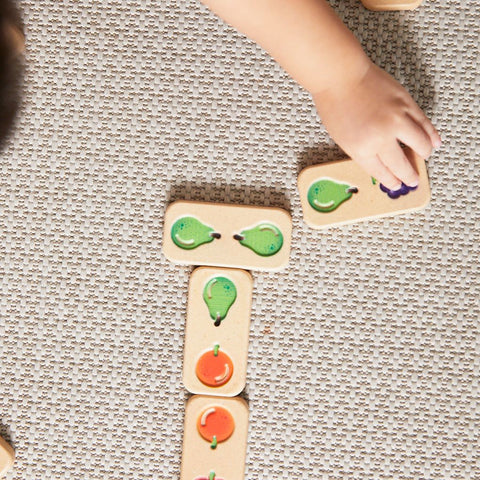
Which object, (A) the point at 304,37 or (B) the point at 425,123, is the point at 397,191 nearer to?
(B) the point at 425,123

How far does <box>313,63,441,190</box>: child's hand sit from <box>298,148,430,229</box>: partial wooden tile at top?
0.02m

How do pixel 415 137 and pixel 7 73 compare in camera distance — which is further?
pixel 415 137

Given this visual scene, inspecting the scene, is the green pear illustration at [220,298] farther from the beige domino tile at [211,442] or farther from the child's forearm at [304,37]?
the child's forearm at [304,37]

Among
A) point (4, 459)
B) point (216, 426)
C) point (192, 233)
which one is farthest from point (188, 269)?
point (4, 459)

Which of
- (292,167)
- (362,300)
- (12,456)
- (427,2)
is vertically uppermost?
(427,2)

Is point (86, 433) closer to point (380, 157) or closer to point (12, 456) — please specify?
point (12, 456)

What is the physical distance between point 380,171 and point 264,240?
0.13m

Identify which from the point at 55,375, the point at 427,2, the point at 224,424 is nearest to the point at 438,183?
the point at 427,2

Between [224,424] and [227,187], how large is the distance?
9.0 inches

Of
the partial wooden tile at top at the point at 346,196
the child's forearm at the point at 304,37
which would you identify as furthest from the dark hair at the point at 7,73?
the partial wooden tile at top at the point at 346,196

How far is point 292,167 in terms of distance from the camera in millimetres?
667

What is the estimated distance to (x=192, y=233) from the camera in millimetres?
663

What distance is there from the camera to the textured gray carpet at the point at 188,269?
0.65m

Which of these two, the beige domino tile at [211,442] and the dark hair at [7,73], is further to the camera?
the beige domino tile at [211,442]
